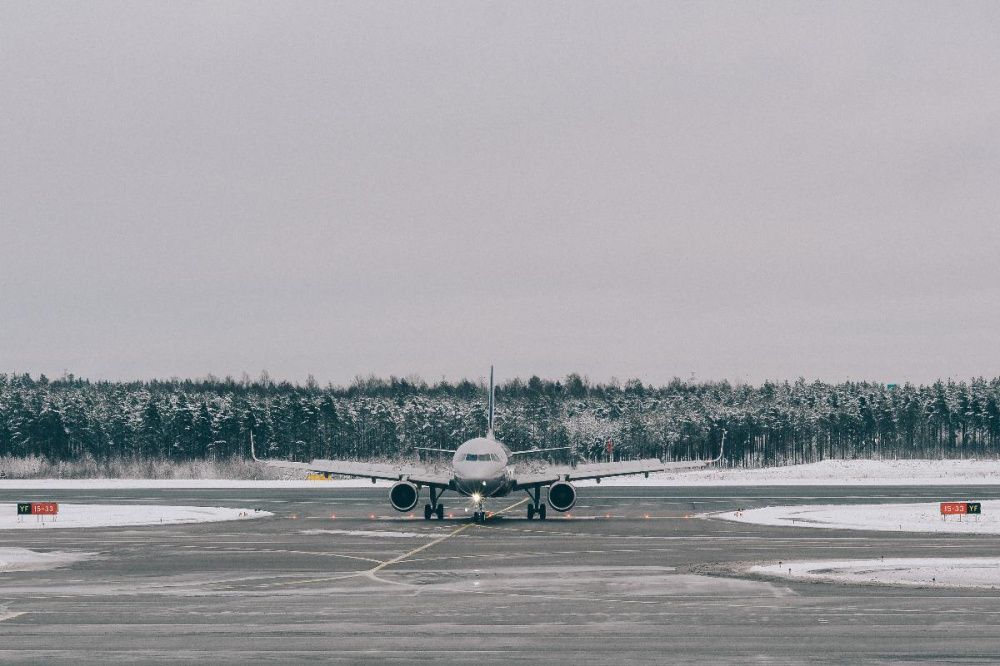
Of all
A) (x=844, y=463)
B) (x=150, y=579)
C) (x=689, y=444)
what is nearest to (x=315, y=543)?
(x=150, y=579)

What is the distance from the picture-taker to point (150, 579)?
31438mm

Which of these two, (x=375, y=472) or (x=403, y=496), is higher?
(x=375, y=472)

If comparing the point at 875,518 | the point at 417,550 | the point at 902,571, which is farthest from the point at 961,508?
the point at 417,550

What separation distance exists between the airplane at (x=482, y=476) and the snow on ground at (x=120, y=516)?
147 inches

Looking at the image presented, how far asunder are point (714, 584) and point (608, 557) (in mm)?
7539

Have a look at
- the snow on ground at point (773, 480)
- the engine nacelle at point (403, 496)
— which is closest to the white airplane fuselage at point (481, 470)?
the engine nacelle at point (403, 496)

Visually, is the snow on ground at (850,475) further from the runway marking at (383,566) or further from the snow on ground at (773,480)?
the runway marking at (383,566)

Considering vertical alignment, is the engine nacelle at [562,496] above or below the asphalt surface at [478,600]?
above

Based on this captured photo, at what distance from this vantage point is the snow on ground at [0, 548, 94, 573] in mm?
34688

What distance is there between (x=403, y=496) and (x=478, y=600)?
1147 inches

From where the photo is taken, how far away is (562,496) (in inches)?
2181

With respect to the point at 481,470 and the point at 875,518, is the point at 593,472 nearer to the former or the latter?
the point at 481,470

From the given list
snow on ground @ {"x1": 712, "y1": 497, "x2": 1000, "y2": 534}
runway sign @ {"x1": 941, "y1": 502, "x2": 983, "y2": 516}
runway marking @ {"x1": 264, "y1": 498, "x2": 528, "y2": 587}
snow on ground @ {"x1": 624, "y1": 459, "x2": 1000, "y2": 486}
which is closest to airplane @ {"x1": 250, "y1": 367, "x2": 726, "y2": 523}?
runway marking @ {"x1": 264, "y1": 498, "x2": 528, "y2": 587}

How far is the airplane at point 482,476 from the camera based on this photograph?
174 feet
